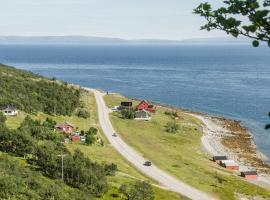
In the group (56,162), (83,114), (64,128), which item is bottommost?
(83,114)

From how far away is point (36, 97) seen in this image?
5054 inches

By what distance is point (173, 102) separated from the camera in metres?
186

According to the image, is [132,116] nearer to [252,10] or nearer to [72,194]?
[72,194]

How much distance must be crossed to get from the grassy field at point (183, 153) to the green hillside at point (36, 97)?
13984 mm

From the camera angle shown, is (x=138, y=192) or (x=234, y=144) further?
(x=234, y=144)

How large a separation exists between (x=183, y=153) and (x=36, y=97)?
46541 mm

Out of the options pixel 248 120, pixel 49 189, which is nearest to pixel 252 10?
pixel 49 189

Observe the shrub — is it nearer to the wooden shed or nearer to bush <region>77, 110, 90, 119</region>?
bush <region>77, 110, 90, 119</region>

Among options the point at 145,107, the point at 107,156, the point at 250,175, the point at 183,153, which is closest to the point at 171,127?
the point at 145,107

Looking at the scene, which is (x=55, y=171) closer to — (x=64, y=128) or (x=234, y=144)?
(x=64, y=128)

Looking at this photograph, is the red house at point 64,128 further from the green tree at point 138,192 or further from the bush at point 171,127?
the green tree at point 138,192

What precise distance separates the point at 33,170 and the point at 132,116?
242 feet

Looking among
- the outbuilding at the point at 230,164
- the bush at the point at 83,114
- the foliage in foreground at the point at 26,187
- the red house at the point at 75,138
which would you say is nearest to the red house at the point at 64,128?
the red house at the point at 75,138

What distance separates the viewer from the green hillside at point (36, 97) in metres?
116
